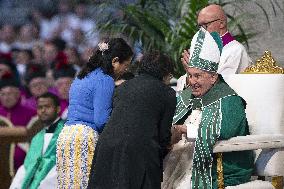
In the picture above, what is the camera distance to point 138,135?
649 centimetres

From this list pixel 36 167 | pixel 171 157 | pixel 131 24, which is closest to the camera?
pixel 171 157

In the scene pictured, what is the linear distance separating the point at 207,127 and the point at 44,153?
2.40 m

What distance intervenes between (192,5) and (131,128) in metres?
2.86

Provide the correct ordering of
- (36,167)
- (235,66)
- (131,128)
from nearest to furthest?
(131,128)
(235,66)
(36,167)

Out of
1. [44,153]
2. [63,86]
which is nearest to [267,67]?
[44,153]

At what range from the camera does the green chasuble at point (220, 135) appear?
666 cm

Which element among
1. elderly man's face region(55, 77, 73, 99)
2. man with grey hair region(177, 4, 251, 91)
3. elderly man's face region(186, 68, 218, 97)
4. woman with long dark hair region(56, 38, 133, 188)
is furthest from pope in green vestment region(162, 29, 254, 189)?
elderly man's face region(55, 77, 73, 99)

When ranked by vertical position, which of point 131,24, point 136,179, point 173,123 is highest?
point 131,24

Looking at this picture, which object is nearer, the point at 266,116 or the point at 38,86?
the point at 266,116

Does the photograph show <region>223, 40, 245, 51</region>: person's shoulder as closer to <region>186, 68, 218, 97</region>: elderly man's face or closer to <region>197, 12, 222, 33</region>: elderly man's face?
<region>197, 12, 222, 33</region>: elderly man's face

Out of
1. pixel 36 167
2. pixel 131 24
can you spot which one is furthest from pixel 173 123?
pixel 131 24

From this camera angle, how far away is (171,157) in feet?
22.9

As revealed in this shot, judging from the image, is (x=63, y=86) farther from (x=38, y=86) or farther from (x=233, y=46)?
(x=233, y=46)

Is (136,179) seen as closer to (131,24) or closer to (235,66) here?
(235,66)
